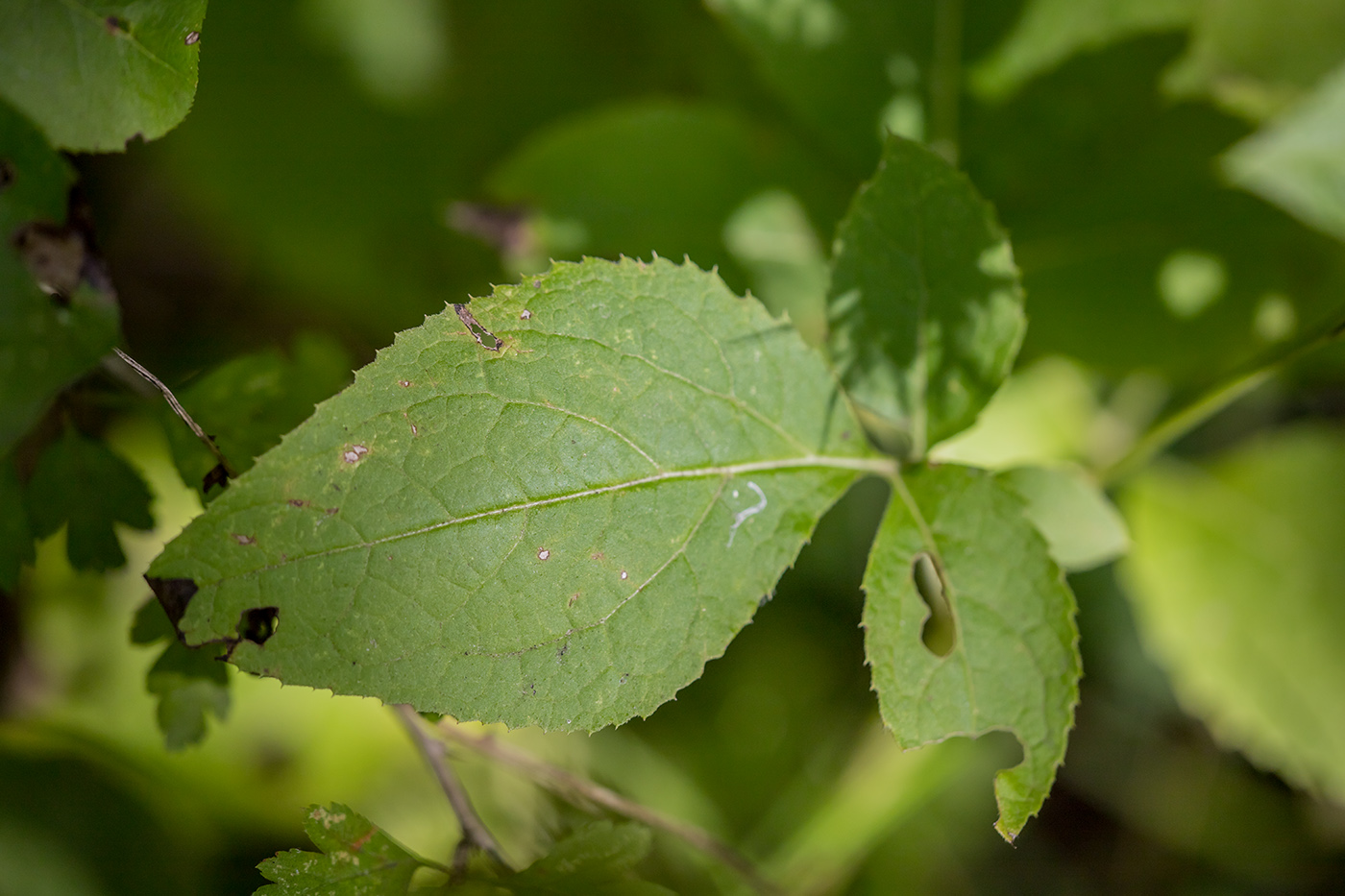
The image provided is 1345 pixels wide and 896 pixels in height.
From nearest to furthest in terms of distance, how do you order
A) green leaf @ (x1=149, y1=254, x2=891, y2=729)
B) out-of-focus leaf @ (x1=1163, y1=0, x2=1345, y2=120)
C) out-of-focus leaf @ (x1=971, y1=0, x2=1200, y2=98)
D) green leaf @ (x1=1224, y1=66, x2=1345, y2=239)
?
green leaf @ (x1=149, y1=254, x2=891, y2=729) < green leaf @ (x1=1224, y1=66, x2=1345, y2=239) < out-of-focus leaf @ (x1=971, y1=0, x2=1200, y2=98) < out-of-focus leaf @ (x1=1163, y1=0, x2=1345, y2=120)

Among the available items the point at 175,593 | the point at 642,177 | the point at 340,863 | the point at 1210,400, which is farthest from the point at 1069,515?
the point at 175,593

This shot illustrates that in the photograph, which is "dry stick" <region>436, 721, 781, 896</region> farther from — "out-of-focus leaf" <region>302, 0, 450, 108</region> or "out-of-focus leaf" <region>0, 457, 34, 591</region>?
"out-of-focus leaf" <region>302, 0, 450, 108</region>

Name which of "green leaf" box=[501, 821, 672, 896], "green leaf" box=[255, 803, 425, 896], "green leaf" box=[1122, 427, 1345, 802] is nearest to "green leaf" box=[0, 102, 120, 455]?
"green leaf" box=[255, 803, 425, 896]

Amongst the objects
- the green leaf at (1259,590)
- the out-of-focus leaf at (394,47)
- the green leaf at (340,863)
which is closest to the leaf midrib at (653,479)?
the green leaf at (340,863)

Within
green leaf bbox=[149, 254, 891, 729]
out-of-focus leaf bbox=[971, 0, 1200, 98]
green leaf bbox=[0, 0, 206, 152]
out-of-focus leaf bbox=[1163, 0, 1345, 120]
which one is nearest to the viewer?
green leaf bbox=[149, 254, 891, 729]

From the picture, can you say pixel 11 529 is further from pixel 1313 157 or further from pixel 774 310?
pixel 1313 157

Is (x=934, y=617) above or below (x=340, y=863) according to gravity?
below
